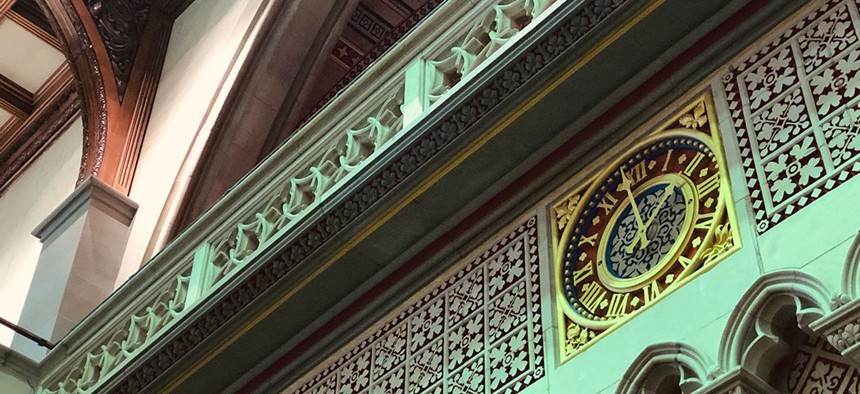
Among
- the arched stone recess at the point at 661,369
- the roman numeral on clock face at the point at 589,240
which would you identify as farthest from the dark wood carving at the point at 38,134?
the arched stone recess at the point at 661,369

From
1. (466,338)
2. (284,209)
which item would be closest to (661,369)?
(466,338)

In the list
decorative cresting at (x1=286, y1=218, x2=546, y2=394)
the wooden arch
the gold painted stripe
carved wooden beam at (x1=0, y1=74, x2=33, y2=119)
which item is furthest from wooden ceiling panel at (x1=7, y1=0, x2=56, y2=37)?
decorative cresting at (x1=286, y1=218, x2=546, y2=394)

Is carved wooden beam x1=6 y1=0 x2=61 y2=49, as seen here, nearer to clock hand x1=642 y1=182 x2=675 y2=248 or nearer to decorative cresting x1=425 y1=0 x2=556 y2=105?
decorative cresting x1=425 y1=0 x2=556 y2=105

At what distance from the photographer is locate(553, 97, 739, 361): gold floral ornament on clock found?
476cm

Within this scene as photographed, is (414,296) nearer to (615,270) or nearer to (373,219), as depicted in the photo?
(373,219)

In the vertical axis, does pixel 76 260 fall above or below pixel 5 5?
below

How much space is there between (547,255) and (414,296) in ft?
2.63

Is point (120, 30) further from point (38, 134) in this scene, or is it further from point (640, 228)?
point (640, 228)

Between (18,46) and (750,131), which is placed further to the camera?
(18,46)

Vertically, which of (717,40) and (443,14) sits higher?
(443,14)

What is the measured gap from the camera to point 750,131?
15.8ft

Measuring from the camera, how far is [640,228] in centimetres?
502

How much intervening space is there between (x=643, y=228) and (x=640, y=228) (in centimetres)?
2

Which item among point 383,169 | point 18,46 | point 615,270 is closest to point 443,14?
point 383,169
